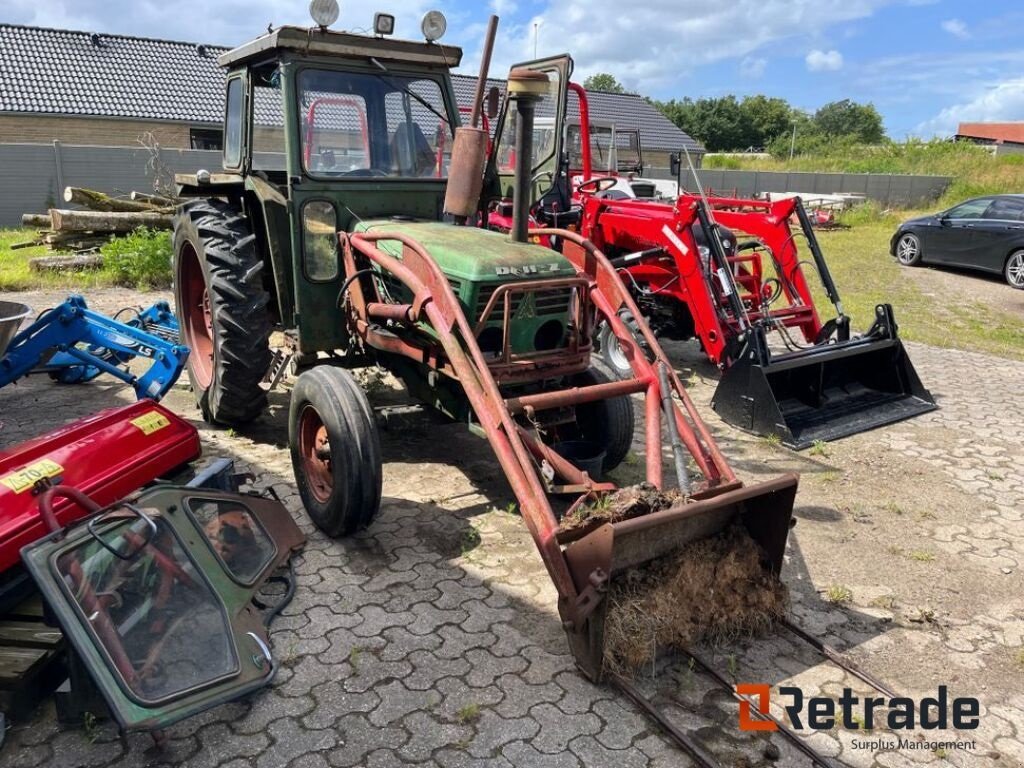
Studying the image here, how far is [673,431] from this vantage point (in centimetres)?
352

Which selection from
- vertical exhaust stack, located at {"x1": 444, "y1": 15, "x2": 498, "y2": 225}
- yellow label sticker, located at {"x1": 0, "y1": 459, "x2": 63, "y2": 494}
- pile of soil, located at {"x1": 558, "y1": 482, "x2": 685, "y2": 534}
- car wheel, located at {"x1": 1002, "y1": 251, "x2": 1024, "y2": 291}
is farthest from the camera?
car wheel, located at {"x1": 1002, "y1": 251, "x2": 1024, "y2": 291}

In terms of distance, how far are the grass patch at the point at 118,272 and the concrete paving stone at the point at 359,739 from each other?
891 cm

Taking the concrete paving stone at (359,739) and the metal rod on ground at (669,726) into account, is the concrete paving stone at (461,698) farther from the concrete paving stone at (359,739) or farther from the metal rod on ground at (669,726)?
the metal rod on ground at (669,726)

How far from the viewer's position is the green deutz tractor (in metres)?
3.28

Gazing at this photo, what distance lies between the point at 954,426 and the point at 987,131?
64.5 m

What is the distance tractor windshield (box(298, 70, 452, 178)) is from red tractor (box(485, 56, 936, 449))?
54 centimetres

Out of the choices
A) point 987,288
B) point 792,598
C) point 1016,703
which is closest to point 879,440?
point 792,598

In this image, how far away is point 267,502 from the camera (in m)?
3.77

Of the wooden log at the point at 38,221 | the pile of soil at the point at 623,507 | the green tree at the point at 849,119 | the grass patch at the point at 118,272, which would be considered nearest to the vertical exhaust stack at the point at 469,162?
the pile of soil at the point at 623,507

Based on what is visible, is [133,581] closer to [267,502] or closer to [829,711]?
[267,502]

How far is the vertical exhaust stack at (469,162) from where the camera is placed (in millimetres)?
3932

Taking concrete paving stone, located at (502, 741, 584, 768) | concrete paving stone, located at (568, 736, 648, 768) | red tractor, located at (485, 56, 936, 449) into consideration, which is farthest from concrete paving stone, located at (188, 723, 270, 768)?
red tractor, located at (485, 56, 936, 449)

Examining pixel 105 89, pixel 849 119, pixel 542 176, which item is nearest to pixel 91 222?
pixel 542 176

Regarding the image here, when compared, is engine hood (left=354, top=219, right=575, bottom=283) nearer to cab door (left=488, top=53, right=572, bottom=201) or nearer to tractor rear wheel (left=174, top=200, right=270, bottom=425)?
tractor rear wheel (left=174, top=200, right=270, bottom=425)
